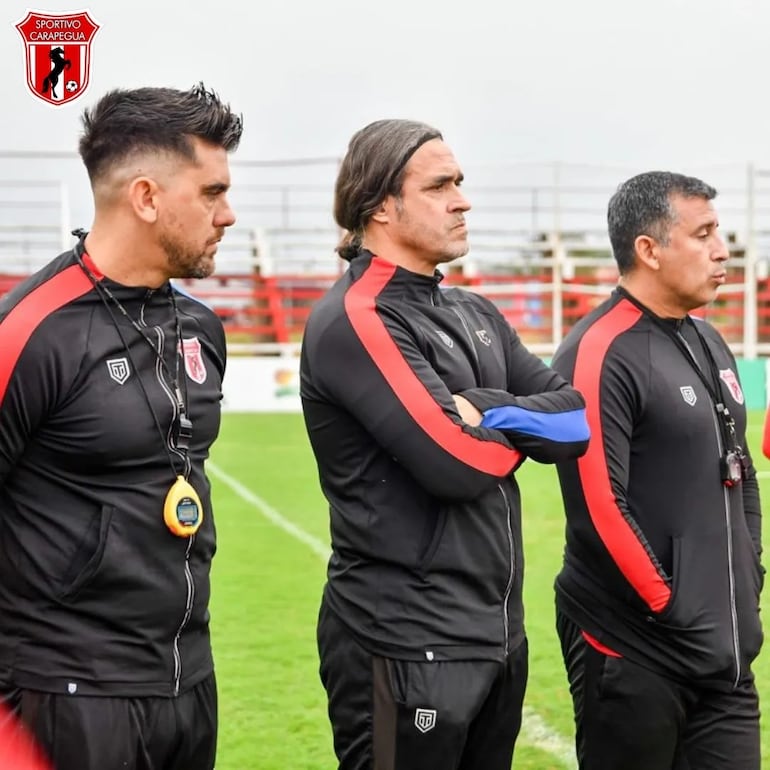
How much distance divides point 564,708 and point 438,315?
9.27 ft

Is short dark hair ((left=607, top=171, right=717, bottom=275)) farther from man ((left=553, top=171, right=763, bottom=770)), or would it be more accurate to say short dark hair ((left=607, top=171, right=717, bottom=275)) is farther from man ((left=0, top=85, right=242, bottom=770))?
man ((left=0, top=85, right=242, bottom=770))

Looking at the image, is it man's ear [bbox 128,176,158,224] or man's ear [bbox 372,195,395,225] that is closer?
man's ear [bbox 128,176,158,224]

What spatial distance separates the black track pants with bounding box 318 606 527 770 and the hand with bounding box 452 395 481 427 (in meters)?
0.56

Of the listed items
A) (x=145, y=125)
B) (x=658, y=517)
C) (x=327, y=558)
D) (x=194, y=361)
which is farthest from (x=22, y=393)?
(x=327, y=558)

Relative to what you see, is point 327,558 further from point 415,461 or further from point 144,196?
point 144,196

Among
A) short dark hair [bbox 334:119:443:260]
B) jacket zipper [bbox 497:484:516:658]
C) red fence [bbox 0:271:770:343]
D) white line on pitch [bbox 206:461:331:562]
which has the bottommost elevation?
white line on pitch [bbox 206:461:331:562]

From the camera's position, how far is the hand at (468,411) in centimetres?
291

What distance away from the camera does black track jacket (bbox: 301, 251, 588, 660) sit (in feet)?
9.34

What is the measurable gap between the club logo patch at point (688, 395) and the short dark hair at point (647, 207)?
1.36 ft

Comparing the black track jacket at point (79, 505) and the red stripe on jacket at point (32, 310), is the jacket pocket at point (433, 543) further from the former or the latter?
the red stripe on jacket at point (32, 310)

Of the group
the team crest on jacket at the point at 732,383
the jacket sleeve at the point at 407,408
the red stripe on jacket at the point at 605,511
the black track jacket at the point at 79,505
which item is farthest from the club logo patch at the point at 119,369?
the team crest on jacket at the point at 732,383

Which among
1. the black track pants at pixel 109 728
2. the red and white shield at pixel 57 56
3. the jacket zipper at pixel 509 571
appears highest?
the red and white shield at pixel 57 56

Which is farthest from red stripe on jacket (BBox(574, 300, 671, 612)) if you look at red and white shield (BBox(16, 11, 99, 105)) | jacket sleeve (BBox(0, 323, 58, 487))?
red and white shield (BBox(16, 11, 99, 105))

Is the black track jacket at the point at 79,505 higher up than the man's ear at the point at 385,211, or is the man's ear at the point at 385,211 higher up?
the man's ear at the point at 385,211
